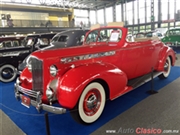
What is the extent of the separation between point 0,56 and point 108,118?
523 cm

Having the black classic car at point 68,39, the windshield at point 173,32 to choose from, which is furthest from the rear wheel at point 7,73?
the windshield at point 173,32

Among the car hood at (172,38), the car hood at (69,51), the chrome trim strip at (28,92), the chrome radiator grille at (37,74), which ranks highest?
the car hood at (172,38)

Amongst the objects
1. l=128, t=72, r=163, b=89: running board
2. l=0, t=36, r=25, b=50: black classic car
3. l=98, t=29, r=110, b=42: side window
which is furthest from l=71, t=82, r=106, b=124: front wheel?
l=0, t=36, r=25, b=50: black classic car

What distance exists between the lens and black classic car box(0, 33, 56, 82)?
6.04m

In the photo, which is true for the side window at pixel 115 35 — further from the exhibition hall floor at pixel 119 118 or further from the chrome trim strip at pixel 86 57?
the exhibition hall floor at pixel 119 118

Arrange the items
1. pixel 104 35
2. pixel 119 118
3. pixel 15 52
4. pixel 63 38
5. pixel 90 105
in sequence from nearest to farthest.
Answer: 1. pixel 90 105
2. pixel 119 118
3. pixel 104 35
4. pixel 15 52
5. pixel 63 38

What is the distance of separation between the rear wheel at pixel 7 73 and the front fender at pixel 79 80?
442cm

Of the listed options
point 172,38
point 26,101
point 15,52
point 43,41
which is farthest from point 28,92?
point 172,38

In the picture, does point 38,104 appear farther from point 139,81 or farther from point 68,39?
point 68,39

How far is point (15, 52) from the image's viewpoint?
661cm

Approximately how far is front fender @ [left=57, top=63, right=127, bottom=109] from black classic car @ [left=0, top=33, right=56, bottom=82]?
4.44 m

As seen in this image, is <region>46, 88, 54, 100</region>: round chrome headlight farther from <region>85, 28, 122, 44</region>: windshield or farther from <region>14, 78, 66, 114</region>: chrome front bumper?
<region>85, 28, 122, 44</region>: windshield

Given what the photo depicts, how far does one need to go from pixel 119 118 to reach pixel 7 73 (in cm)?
499

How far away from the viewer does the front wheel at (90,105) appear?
2.50 m
